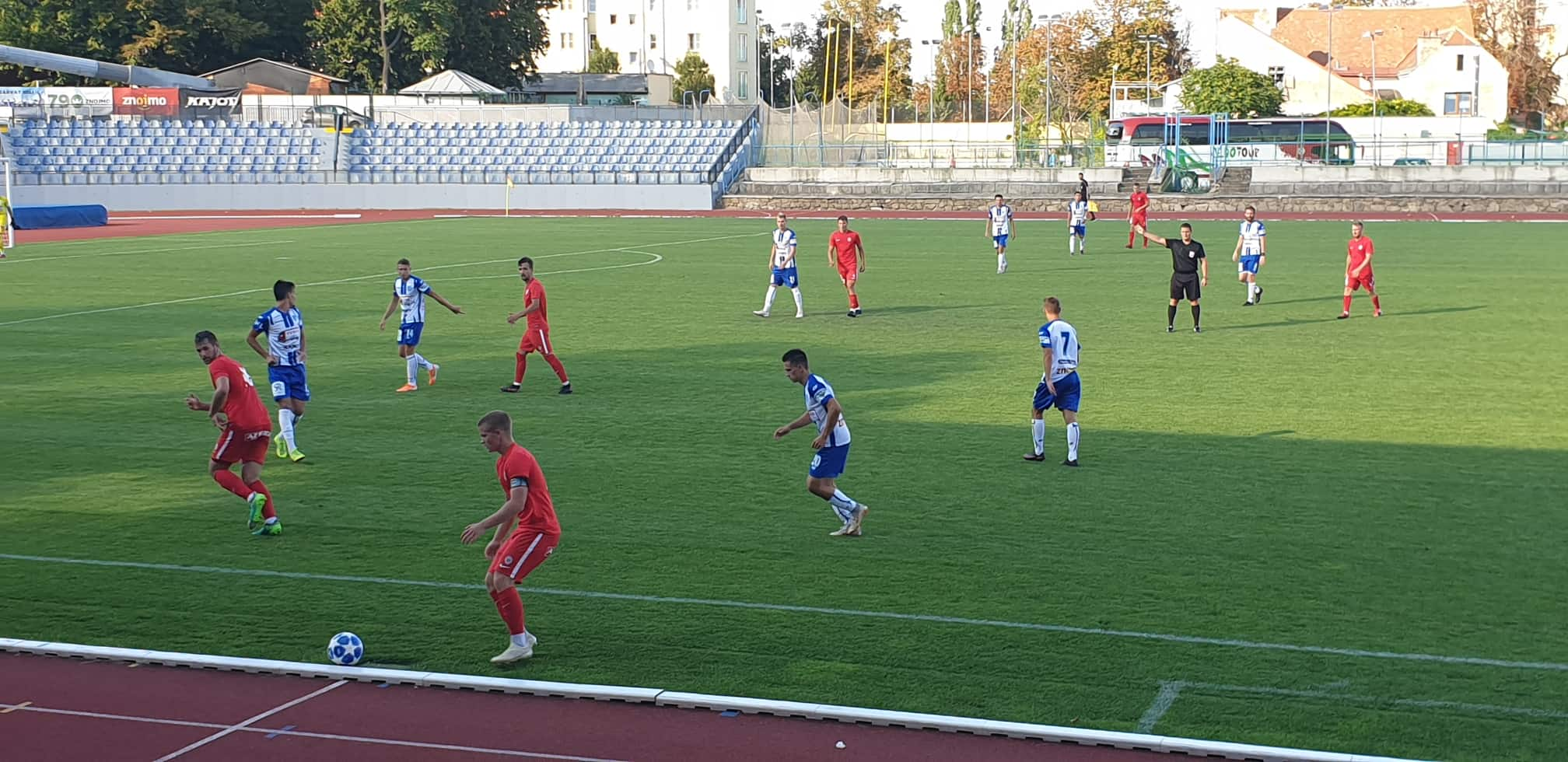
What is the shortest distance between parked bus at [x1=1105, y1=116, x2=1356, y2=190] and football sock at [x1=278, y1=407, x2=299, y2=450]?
175 feet

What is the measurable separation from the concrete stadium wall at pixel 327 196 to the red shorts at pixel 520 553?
5897 cm

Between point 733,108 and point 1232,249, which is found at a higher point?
point 733,108

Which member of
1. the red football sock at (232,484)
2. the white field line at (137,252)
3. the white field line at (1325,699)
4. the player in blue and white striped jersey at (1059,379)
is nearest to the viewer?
the white field line at (1325,699)

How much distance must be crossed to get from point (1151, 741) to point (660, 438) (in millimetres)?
9443

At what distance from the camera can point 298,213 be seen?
67.5 metres

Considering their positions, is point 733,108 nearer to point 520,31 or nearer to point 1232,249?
point 520,31

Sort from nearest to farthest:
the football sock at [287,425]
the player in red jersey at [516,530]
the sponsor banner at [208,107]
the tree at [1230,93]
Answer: the player in red jersey at [516,530], the football sock at [287,425], the sponsor banner at [208,107], the tree at [1230,93]

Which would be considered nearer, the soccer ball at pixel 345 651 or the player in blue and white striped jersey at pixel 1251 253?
the soccer ball at pixel 345 651

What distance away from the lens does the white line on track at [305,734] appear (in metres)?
8.09

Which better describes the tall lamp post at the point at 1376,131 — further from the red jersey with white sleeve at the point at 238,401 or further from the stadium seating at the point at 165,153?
the red jersey with white sleeve at the point at 238,401

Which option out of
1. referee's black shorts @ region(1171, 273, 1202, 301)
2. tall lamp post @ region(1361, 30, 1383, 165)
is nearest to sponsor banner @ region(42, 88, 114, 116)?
tall lamp post @ region(1361, 30, 1383, 165)

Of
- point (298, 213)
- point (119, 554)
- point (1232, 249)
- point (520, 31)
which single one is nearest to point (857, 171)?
point (298, 213)

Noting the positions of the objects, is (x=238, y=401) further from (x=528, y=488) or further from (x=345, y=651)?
(x=528, y=488)

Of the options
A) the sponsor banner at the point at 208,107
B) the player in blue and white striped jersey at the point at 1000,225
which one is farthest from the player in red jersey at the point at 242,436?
the sponsor banner at the point at 208,107
